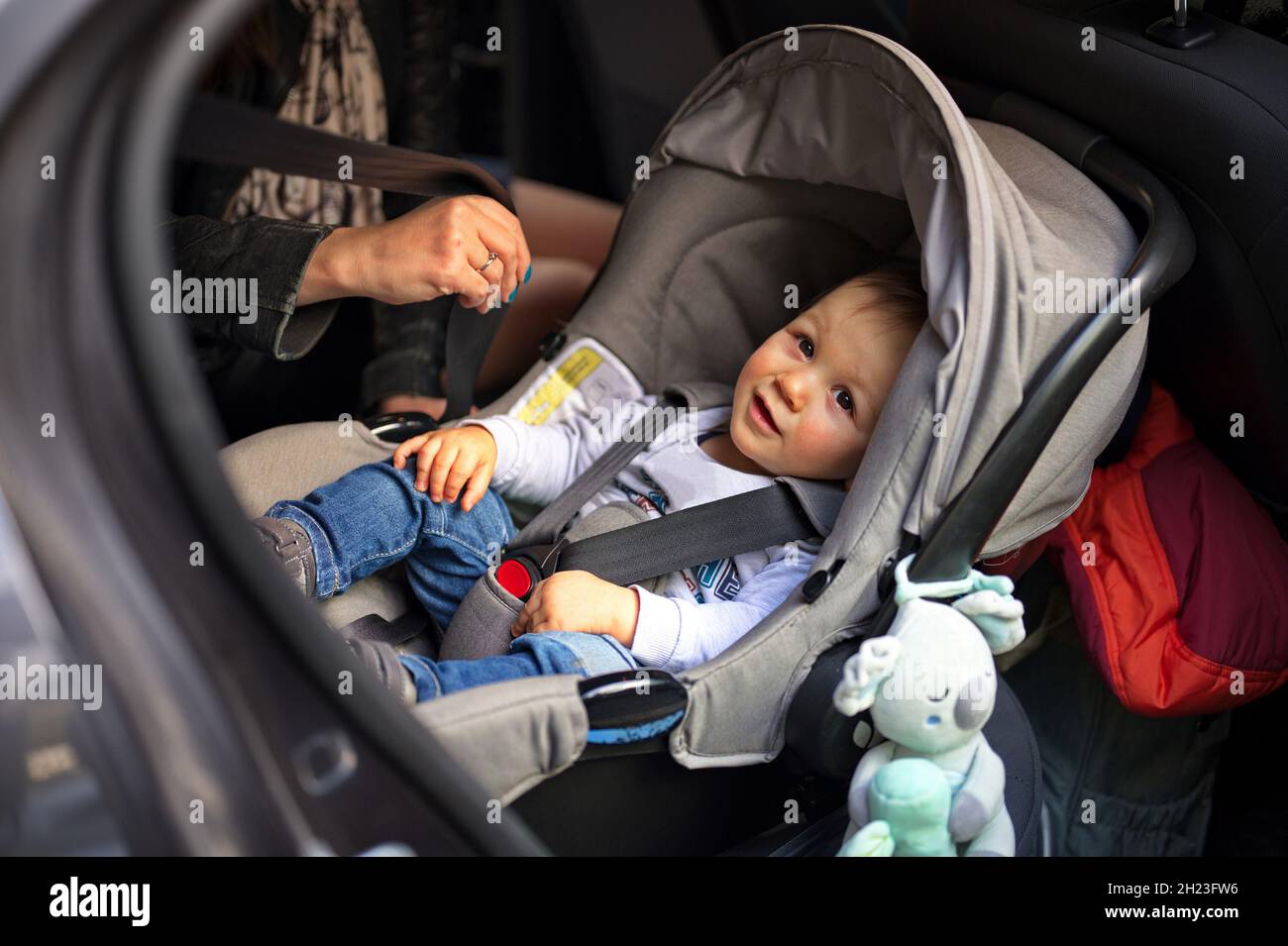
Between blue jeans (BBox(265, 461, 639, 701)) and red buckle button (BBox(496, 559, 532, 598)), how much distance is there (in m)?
0.05

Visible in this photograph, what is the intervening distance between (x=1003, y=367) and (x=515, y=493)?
68cm

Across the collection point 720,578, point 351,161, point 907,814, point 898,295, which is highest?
point 351,161

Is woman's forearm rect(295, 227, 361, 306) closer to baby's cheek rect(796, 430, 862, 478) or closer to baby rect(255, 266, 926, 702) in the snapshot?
baby rect(255, 266, 926, 702)

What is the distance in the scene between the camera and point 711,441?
5.03ft

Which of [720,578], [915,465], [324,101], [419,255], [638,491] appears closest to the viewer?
[915,465]

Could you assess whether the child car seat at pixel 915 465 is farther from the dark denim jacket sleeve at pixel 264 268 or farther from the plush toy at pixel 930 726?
the dark denim jacket sleeve at pixel 264 268

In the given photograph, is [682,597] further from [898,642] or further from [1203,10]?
[1203,10]

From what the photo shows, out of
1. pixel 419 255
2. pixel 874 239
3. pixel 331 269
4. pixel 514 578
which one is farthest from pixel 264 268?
pixel 874 239

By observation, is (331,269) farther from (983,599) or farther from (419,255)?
(983,599)

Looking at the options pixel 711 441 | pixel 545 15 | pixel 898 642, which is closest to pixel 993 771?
pixel 898 642

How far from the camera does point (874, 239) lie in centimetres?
163

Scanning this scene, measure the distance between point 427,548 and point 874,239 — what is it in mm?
814
